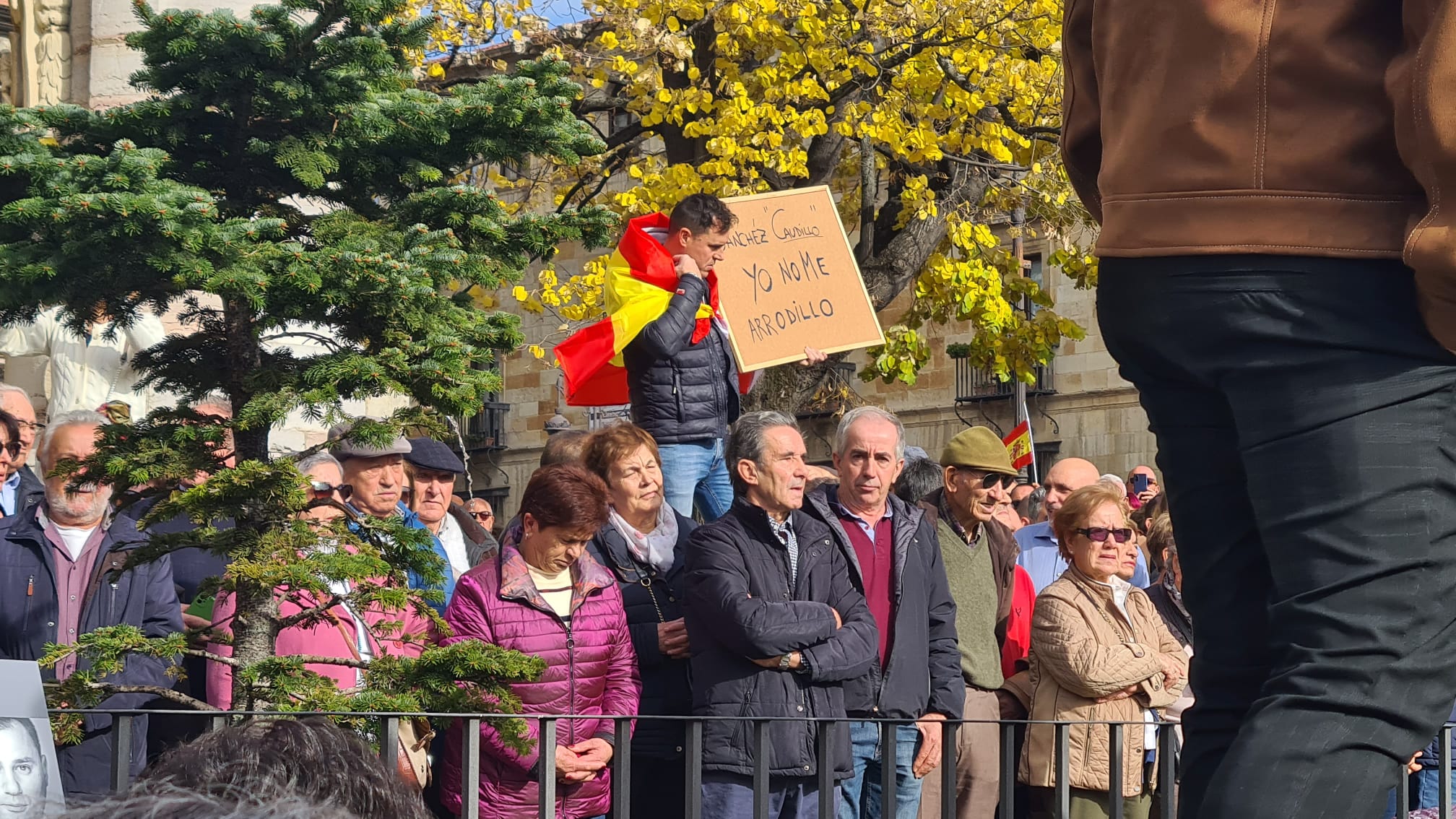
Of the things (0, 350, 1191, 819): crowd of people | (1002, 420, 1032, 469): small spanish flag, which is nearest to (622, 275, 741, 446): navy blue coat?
(0, 350, 1191, 819): crowd of people

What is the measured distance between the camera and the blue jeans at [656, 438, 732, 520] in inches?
319

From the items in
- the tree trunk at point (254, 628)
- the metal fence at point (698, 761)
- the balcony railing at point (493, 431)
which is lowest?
the metal fence at point (698, 761)

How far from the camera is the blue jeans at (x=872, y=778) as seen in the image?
21.6ft

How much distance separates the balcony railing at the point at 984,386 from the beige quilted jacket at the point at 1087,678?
2675 centimetres

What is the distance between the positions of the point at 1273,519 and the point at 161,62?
373 cm

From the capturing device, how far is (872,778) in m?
6.84

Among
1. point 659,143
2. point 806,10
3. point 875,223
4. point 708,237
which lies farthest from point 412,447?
point 659,143

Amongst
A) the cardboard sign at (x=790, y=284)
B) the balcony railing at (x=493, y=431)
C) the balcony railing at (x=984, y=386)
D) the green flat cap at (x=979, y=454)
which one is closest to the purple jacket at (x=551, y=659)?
the green flat cap at (x=979, y=454)

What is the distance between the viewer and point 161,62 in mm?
5234

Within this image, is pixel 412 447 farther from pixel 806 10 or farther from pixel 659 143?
pixel 659 143

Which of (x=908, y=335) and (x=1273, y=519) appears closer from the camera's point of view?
(x=1273, y=519)

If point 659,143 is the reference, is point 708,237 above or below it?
below

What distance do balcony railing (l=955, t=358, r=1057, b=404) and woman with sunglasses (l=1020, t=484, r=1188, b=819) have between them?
26571 mm

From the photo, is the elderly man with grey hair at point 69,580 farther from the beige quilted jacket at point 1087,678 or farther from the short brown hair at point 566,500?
the beige quilted jacket at point 1087,678
